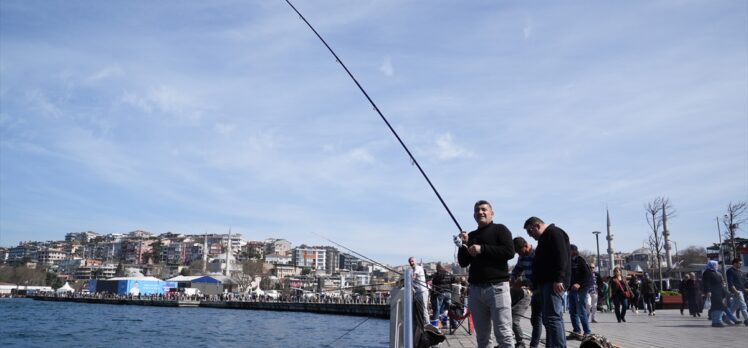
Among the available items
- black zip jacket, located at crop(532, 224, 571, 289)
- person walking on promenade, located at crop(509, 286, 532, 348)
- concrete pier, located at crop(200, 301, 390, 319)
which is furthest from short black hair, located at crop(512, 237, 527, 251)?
concrete pier, located at crop(200, 301, 390, 319)

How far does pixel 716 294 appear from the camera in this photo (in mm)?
10422

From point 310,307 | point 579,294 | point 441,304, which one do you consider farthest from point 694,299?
point 310,307

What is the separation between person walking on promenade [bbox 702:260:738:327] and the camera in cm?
1045

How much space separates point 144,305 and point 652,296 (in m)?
83.2

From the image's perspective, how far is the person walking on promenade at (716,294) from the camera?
10453mm

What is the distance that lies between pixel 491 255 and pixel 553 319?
1148 millimetres

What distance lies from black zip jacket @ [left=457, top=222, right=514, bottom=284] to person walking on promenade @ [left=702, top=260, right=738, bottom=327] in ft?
27.0

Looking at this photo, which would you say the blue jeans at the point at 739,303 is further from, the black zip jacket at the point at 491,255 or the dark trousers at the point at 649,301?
the black zip jacket at the point at 491,255

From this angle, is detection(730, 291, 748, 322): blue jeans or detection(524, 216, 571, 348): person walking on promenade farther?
detection(730, 291, 748, 322): blue jeans

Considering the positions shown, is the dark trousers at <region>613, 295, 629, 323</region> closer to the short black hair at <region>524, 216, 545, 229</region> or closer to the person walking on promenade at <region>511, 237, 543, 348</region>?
the person walking on promenade at <region>511, 237, 543, 348</region>

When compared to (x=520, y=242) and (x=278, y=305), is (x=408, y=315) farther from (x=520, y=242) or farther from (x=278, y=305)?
(x=278, y=305)

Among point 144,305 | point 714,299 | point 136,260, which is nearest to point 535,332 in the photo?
point 714,299

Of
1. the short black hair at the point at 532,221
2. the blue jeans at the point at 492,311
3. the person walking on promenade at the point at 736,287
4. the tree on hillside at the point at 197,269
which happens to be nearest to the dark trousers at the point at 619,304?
the person walking on promenade at the point at 736,287

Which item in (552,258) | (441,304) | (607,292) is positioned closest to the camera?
(552,258)
